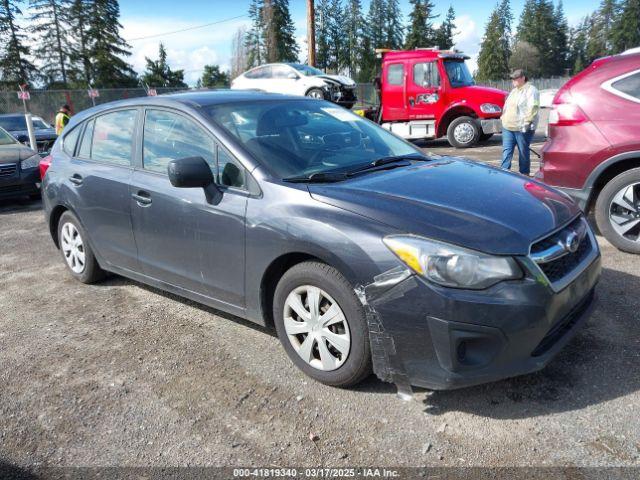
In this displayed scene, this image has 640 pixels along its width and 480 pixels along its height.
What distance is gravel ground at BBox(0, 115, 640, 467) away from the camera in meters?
2.45

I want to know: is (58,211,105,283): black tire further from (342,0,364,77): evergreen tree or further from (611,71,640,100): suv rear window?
(342,0,364,77): evergreen tree

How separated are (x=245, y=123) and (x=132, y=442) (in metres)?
2.08

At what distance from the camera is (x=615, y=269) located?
4.46 m

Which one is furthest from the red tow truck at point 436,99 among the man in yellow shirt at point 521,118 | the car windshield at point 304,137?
the car windshield at point 304,137

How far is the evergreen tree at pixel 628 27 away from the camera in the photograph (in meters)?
85.2

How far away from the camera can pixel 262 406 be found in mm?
2861

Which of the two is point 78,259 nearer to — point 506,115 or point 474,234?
point 474,234

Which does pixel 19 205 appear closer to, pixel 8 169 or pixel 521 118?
pixel 8 169

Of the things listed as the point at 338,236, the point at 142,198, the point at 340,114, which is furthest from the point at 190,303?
the point at 338,236

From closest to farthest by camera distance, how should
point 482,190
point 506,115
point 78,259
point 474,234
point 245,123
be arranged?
point 474,234 → point 482,190 → point 245,123 → point 78,259 → point 506,115

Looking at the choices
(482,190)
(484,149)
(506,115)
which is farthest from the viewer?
(484,149)

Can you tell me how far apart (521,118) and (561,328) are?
20.1 feet

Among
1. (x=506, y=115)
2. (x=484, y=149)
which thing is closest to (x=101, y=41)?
(x=484, y=149)

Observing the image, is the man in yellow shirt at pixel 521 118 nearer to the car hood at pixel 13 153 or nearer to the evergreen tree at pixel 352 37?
A: the car hood at pixel 13 153
